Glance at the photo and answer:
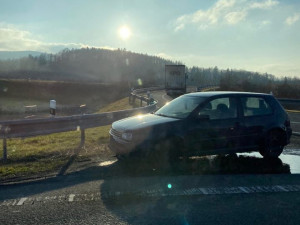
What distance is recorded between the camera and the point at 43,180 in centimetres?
604

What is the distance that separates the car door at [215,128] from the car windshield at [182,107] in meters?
0.21

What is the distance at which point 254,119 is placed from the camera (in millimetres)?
7984

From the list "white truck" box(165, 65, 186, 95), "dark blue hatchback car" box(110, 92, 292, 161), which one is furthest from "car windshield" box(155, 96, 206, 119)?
"white truck" box(165, 65, 186, 95)

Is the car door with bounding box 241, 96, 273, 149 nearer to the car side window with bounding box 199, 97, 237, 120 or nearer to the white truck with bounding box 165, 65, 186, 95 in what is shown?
the car side window with bounding box 199, 97, 237, 120

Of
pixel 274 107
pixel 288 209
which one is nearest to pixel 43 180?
pixel 288 209

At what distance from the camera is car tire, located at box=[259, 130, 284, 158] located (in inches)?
320

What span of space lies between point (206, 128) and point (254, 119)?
1.48 meters

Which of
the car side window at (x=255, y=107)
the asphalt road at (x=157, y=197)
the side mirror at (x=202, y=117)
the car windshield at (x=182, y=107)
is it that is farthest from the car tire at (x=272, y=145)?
the car windshield at (x=182, y=107)

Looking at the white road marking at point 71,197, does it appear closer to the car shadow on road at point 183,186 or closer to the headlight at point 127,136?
the car shadow on road at point 183,186

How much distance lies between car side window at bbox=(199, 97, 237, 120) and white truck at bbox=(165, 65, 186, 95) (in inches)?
1180

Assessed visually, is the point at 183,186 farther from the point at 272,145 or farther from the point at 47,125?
the point at 47,125

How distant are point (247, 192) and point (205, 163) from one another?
206 centimetres

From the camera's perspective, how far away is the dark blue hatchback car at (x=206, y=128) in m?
6.84

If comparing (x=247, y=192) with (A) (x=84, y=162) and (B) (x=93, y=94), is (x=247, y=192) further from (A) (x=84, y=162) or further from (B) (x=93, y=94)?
(B) (x=93, y=94)
